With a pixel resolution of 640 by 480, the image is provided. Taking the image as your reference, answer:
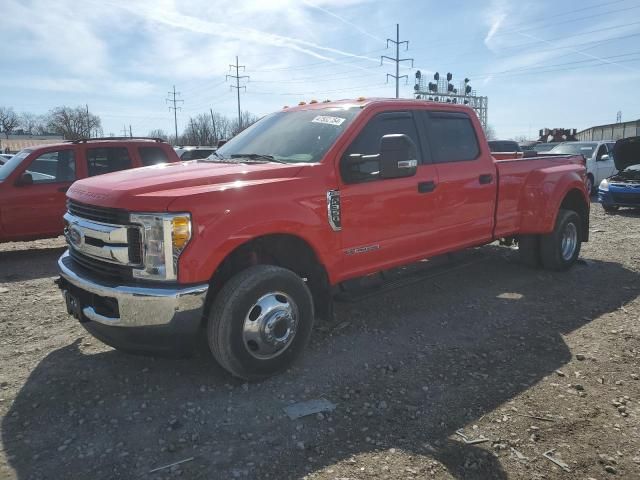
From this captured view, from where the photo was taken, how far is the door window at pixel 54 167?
7.65 metres

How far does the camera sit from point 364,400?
10.6ft

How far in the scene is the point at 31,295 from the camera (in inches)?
221

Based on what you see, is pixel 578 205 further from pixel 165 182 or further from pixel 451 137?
pixel 165 182

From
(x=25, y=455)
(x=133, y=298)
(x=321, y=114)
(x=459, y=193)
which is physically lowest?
(x=25, y=455)

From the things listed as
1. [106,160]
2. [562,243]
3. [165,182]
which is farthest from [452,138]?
[106,160]

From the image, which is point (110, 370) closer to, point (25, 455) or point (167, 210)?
point (25, 455)

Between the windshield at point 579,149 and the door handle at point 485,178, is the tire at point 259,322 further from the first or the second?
the windshield at point 579,149

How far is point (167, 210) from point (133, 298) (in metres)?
0.58

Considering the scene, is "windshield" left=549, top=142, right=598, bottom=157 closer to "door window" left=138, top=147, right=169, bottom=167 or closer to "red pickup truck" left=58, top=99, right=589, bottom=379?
"red pickup truck" left=58, top=99, right=589, bottom=379

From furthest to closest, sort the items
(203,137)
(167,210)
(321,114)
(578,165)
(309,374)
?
(203,137) < (578,165) < (321,114) < (309,374) < (167,210)

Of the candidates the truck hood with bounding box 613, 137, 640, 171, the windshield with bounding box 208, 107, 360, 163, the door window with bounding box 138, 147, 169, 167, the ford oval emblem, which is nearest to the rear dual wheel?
the windshield with bounding box 208, 107, 360, 163

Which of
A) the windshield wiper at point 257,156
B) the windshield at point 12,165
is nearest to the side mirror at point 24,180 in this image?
the windshield at point 12,165

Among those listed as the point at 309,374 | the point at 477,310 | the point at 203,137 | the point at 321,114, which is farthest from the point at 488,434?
the point at 203,137

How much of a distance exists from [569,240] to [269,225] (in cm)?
491
